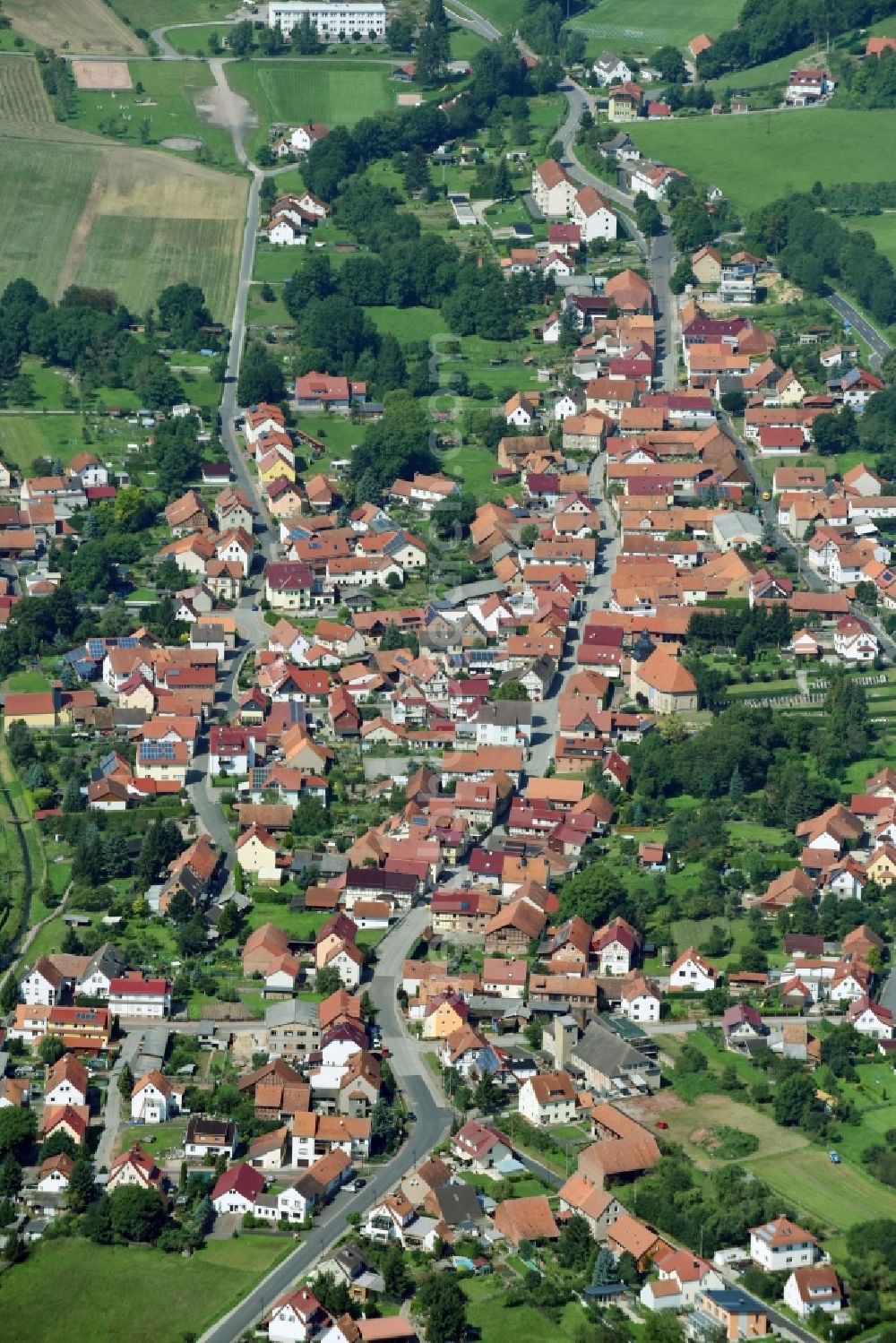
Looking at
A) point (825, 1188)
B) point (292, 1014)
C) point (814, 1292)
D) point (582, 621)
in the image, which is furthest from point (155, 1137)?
point (582, 621)

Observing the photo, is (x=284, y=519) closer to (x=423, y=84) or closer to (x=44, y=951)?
(x=44, y=951)

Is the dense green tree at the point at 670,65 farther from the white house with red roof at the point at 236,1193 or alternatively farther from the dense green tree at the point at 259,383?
the white house with red roof at the point at 236,1193


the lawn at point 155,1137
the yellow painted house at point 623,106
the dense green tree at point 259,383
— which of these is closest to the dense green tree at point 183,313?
the dense green tree at point 259,383

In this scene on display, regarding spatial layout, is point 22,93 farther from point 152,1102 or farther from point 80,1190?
point 80,1190

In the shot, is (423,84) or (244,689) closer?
(244,689)

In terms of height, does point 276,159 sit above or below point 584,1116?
below

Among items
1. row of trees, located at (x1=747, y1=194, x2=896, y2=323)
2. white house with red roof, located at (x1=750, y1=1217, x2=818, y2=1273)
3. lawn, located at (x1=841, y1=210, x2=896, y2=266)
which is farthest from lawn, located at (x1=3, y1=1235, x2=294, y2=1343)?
lawn, located at (x1=841, y1=210, x2=896, y2=266)

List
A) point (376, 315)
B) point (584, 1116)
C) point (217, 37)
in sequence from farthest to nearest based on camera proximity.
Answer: point (217, 37) → point (376, 315) → point (584, 1116)

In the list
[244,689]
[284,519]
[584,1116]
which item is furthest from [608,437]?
[584,1116]
